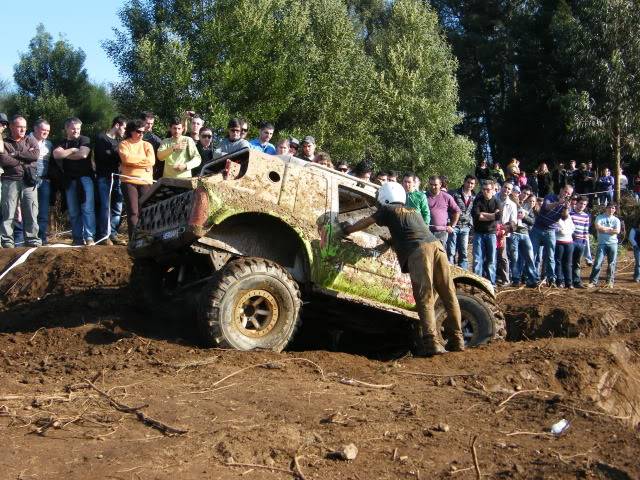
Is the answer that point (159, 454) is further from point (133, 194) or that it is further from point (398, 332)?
point (133, 194)

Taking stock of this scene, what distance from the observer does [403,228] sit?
29.0 ft

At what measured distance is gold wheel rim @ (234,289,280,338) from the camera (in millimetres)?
8062

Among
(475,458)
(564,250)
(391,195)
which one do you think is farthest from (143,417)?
(564,250)

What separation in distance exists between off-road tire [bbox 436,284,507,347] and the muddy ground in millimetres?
357

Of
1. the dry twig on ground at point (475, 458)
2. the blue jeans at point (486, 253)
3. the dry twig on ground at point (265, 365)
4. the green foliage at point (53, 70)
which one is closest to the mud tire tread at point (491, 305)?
the dry twig on ground at point (265, 365)

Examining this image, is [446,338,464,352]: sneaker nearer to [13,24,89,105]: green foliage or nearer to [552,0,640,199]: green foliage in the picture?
[552,0,640,199]: green foliage

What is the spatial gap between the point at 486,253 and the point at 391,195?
5079 millimetres

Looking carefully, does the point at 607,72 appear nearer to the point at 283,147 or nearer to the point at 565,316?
the point at 565,316

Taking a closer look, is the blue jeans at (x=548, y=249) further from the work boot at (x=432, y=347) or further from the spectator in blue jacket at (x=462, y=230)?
the work boot at (x=432, y=347)

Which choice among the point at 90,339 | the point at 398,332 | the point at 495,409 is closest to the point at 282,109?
the point at 398,332

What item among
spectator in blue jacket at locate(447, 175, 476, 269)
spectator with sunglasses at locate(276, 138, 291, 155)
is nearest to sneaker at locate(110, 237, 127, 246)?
spectator with sunglasses at locate(276, 138, 291, 155)

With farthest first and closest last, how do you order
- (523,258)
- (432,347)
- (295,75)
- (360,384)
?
(295,75), (523,258), (432,347), (360,384)

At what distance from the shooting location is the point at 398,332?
397 inches

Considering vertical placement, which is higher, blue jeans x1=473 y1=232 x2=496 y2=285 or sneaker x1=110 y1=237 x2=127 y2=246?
sneaker x1=110 y1=237 x2=127 y2=246
